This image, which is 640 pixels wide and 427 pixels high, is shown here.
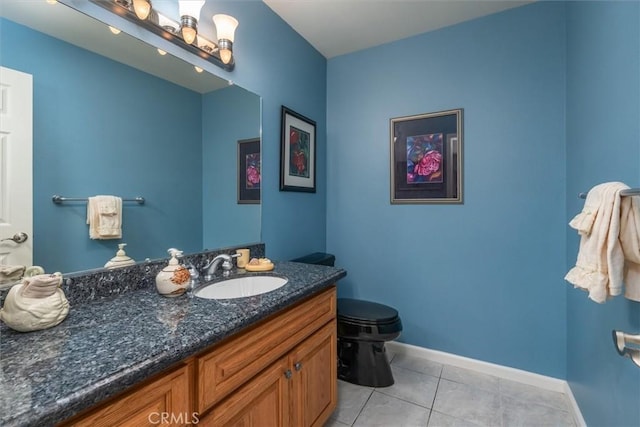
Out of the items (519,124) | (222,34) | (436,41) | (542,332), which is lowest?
(542,332)

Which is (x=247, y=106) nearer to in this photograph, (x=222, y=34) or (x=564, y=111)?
(x=222, y=34)

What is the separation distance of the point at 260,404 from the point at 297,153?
1.57m

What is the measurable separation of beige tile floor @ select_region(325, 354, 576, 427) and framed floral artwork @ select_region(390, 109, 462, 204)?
48.0 inches

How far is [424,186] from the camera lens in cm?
211

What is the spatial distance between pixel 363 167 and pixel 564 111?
4.31 ft

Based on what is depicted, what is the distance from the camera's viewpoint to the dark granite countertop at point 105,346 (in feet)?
1.59

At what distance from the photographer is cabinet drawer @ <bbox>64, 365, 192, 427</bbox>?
0.56m

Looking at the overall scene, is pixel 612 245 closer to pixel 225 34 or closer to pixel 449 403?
pixel 449 403

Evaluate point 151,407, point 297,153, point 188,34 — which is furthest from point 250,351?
point 297,153

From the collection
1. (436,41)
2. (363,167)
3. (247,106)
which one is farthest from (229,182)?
(436,41)

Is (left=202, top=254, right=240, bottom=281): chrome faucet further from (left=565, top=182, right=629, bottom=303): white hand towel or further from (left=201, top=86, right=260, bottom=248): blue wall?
(left=565, top=182, right=629, bottom=303): white hand towel

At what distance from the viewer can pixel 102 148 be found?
3.39 feet

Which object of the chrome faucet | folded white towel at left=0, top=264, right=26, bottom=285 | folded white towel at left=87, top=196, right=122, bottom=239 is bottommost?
the chrome faucet

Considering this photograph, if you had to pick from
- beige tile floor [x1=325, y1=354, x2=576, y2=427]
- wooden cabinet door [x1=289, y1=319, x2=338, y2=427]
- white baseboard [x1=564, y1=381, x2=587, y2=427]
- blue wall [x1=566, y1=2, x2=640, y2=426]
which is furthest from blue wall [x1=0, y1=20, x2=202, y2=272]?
white baseboard [x1=564, y1=381, x2=587, y2=427]
